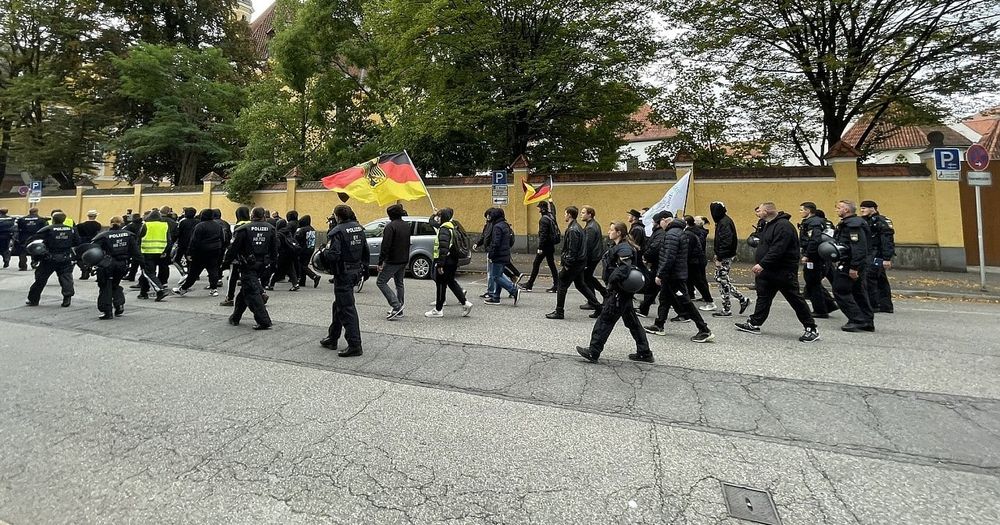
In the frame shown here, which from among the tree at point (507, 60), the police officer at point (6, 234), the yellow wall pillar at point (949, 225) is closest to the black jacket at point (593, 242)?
the tree at point (507, 60)

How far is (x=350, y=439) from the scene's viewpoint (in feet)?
10.3

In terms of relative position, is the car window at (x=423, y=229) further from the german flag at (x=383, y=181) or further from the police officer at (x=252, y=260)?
the police officer at (x=252, y=260)

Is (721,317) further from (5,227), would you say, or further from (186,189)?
(186,189)

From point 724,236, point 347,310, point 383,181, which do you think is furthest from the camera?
point 383,181

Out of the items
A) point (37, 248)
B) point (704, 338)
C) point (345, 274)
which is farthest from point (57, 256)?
point (704, 338)

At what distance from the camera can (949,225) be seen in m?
12.7

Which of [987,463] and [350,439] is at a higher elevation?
[350,439]

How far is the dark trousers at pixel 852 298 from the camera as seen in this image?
6.28 metres

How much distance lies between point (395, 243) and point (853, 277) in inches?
256

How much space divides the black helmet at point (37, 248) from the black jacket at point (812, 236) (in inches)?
484

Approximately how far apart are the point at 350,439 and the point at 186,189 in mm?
25653

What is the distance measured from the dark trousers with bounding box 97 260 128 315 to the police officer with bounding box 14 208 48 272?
801 centimetres

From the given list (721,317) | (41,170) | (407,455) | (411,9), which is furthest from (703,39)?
(41,170)

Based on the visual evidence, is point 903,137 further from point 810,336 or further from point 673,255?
point 673,255
